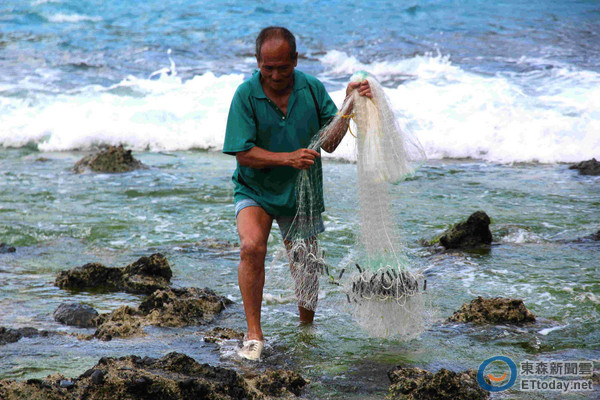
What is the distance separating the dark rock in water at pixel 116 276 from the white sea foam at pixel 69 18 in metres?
18.4

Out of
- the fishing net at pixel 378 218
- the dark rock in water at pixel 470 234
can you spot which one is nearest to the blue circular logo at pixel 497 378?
the fishing net at pixel 378 218

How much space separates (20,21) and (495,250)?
19.8 m

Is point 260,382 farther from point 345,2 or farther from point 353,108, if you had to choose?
point 345,2

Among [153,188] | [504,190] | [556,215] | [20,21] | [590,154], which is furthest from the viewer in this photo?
[20,21]

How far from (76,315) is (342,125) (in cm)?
226

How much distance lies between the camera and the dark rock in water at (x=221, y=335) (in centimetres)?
434

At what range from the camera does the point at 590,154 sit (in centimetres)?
1084

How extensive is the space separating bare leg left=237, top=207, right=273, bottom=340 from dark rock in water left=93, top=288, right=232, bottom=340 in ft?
2.24

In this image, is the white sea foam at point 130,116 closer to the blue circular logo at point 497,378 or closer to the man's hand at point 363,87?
the man's hand at point 363,87

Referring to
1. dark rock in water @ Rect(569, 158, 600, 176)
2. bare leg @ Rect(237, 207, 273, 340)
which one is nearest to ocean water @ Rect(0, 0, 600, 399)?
dark rock in water @ Rect(569, 158, 600, 176)

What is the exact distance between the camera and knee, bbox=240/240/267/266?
4.08 metres

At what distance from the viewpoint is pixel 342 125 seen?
4.14m

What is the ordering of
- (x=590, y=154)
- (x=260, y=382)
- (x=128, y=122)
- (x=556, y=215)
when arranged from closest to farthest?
(x=260, y=382), (x=556, y=215), (x=590, y=154), (x=128, y=122)

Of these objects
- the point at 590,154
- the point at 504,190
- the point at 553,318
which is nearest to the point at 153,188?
the point at 504,190
